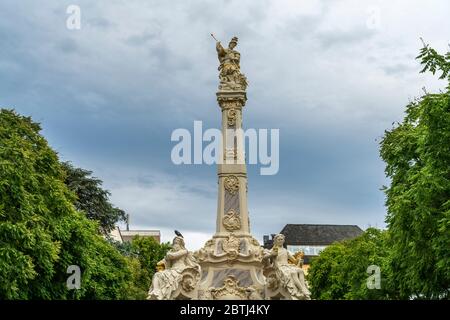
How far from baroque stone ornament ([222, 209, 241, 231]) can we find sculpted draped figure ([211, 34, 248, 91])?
489cm

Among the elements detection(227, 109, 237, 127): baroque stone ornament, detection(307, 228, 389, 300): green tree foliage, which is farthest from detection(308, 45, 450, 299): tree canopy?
detection(227, 109, 237, 127): baroque stone ornament

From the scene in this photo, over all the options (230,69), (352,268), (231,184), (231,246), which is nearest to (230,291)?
(231,246)

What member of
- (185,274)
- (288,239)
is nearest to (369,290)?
(185,274)

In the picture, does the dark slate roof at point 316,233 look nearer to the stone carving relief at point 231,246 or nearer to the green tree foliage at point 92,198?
the green tree foliage at point 92,198

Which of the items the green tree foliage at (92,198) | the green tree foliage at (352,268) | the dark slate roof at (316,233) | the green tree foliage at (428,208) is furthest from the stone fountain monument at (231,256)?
the dark slate roof at (316,233)

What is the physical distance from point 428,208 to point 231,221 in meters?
7.21

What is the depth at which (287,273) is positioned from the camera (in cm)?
2450

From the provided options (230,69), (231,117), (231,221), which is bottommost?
(231,221)

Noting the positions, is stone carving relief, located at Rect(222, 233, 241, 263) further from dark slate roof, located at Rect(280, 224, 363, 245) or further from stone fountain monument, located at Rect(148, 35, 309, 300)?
dark slate roof, located at Rect(280, 224, 363, 245)

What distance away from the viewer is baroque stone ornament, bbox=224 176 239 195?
27.3 m

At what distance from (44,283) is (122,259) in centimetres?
1446

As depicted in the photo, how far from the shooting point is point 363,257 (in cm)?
4341

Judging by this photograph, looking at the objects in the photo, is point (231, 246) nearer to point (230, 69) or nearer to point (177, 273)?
point (177, 273)
